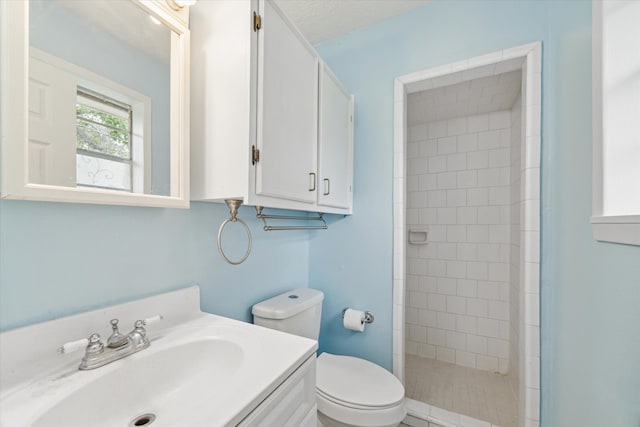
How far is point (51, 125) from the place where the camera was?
65 centimetres

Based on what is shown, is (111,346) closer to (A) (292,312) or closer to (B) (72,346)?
(B) (72,346)

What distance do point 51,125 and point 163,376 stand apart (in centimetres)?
72

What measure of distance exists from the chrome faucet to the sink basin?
0.09 ft

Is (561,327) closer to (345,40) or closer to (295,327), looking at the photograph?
(295,327)

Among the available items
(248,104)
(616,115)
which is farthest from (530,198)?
(248,104)

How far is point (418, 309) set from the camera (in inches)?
94.7

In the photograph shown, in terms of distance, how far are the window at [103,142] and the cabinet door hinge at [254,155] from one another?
36 cm

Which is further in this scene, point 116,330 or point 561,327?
point 561,327

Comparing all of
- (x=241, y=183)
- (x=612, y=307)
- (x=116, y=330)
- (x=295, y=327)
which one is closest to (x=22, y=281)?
(x=116, y=330)

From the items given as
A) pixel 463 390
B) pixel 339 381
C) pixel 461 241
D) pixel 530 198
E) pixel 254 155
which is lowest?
pixel 463 390

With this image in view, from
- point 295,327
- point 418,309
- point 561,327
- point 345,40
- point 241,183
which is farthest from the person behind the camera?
point 418,309

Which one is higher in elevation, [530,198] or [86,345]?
[530,198]

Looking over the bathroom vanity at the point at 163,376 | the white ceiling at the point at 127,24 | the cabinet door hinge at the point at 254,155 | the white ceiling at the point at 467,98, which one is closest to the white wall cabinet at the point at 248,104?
the cabinet door hinge at the point at 254,155

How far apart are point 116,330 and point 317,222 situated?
1235mm
